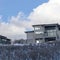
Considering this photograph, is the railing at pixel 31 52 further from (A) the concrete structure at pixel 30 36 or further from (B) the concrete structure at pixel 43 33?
(A) the concrete structure at pixel 30 36

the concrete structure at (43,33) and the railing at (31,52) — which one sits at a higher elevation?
the concrete structure at (43,33)

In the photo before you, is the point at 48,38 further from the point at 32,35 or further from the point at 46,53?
the point at 46,53

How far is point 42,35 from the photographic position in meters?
62.9

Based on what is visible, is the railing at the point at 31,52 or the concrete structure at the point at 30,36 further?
the concrete structure at the point at 30,36

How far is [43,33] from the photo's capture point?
63562 mm

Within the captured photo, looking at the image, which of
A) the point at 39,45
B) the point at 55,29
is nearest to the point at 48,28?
the point at 55,29

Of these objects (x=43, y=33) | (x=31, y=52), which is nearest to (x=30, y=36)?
(x=43, y=33)

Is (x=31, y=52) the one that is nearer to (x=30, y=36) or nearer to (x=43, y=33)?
(x=43, y=33)

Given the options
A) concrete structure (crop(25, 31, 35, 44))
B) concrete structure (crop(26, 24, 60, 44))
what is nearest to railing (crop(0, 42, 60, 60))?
concrete structure (crop(26, 24, 60, 44))

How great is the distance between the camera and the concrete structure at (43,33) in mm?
61969

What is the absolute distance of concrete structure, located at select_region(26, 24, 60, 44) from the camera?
62.0 meters

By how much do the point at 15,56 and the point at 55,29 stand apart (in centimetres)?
3484

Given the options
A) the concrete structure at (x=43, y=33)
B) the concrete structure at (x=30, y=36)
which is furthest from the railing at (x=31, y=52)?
the concrete structure at (x=30, y=36)

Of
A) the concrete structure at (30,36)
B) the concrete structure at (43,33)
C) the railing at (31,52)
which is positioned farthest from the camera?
the concrete structure at (30,36)
